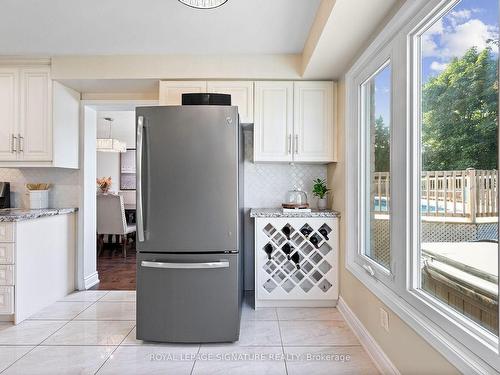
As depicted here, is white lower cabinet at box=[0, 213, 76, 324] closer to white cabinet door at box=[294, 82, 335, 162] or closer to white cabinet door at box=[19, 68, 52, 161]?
white cabinet door at box=[19, 68, 52, 161]

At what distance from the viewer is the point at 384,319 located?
2000 mm

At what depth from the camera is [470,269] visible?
134 centimetres

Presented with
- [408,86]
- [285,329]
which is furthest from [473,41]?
[285,329]

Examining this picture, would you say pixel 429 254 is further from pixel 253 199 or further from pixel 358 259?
pixel 253 199

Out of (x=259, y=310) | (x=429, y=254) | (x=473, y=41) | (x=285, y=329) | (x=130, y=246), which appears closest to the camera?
(x=473, y=41)

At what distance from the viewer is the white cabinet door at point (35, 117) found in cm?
316

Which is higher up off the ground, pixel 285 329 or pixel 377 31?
pixel 377 31

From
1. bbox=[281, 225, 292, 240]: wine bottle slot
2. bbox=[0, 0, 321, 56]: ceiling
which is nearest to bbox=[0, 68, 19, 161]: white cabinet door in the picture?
bbox=[0, 0, 321, 56]: ceiling

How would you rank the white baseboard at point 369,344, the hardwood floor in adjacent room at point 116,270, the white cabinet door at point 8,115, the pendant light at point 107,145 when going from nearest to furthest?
the white baseboard at point 369,344 → the white cabinet door at point 8,115 → the hardwood floor in adjacent room at point 116,270 → the pendant light at point 107,145

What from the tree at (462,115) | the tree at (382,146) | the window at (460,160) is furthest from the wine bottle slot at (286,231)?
the tree at (462,115)

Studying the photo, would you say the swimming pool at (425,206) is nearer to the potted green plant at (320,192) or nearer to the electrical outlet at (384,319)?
the electrical outlet at (384,319)

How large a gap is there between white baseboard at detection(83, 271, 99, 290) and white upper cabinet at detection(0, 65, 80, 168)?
1.33 m

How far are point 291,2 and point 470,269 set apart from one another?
189 centimetres

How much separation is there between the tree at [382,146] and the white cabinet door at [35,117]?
290 cm
